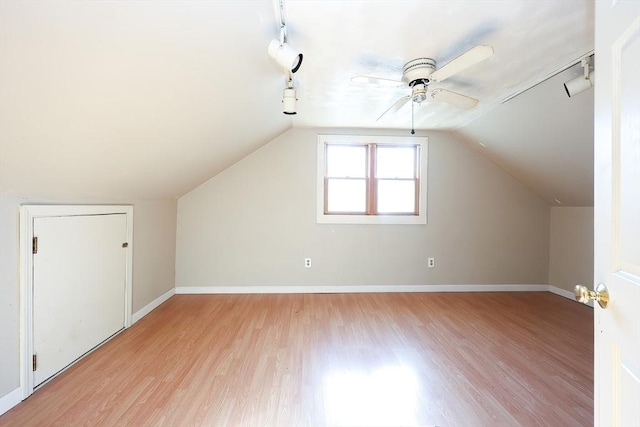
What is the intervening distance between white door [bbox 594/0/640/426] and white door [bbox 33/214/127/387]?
2.77 m

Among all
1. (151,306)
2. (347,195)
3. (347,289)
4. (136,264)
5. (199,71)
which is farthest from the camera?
(347,195)

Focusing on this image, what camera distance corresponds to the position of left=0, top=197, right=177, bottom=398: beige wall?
1.53 metres

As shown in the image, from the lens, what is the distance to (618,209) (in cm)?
73

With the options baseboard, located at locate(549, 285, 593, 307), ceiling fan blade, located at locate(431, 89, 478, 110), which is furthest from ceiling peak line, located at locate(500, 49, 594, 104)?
baseboard, located at locate(549, 285, 593, 307)

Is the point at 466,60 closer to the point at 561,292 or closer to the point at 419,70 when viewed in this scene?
the point at 419,70

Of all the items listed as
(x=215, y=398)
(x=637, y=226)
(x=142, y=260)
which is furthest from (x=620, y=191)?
(x=142, y=260)

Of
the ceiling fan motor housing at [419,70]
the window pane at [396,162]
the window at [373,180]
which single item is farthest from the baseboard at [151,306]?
the ceiling fan motor housing at [419,70]

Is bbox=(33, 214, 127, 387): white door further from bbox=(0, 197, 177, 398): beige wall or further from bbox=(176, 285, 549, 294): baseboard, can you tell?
bbox=(176, 285, 549, 294): baseboard

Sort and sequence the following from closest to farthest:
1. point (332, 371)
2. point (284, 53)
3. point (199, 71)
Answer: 1. point (284, 53)
2. point (199, 71)
3. point (332, 371)

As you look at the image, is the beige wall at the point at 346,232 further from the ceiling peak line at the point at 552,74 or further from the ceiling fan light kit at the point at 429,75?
the ceiling fan light kit at the point at 429,75

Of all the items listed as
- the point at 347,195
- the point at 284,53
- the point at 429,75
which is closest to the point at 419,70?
the point at 429,75

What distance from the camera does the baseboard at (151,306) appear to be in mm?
2760

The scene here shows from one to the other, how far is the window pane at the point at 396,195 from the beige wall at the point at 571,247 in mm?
2002

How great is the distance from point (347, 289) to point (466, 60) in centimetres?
294
